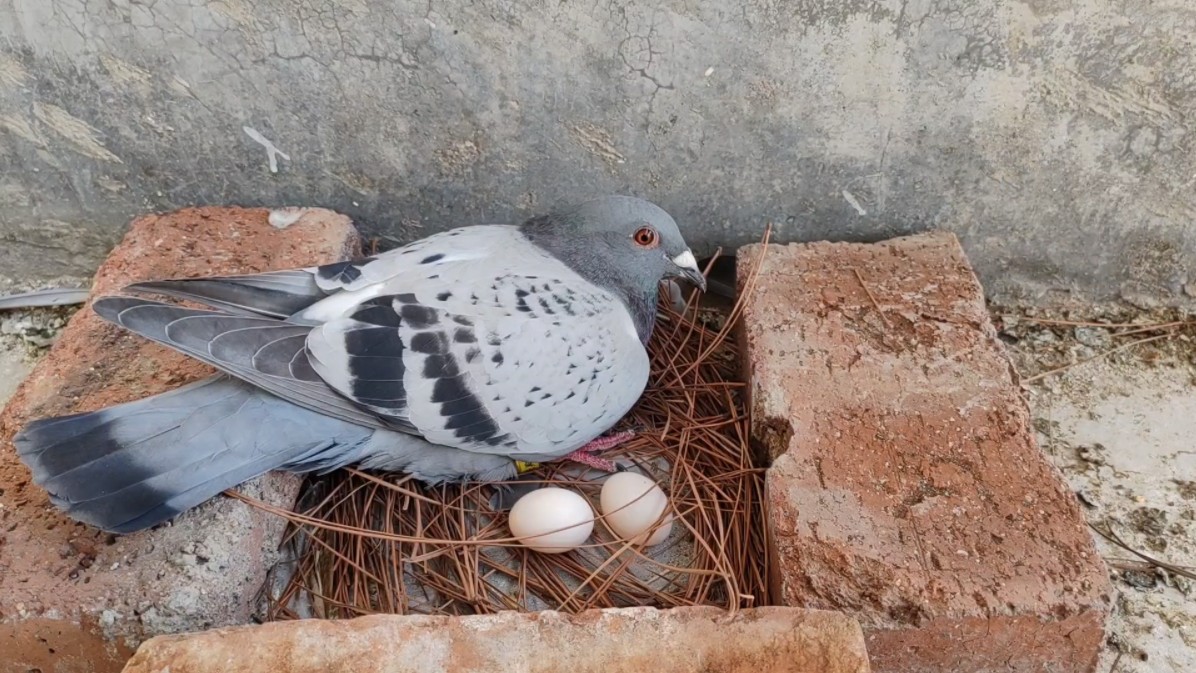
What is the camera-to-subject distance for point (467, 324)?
1782 millimetres

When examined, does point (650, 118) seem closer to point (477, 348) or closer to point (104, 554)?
point (477, 348)

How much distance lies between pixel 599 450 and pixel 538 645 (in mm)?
795

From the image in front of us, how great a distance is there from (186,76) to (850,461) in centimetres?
192

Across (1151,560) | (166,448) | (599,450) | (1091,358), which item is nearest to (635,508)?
(599,450)

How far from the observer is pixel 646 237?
210cm

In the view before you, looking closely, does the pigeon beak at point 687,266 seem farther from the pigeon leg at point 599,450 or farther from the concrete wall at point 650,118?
the pigeon leg at point 599,450

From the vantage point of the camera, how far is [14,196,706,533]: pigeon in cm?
157

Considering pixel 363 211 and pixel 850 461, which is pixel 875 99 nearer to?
pixel 850 461

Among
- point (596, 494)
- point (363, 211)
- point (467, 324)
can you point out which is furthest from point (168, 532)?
point (363, 211)

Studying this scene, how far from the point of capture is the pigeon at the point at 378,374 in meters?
1.57

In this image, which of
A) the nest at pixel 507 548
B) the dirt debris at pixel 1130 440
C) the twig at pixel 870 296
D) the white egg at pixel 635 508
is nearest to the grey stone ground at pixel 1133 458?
the dirt debris at pixel 1130 440

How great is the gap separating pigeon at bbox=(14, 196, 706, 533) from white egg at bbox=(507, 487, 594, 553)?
0.13 m

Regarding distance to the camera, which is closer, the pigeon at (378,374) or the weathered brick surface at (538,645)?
the weathered brick surface at (538,645)

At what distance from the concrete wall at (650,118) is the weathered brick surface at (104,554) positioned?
0.61 m
